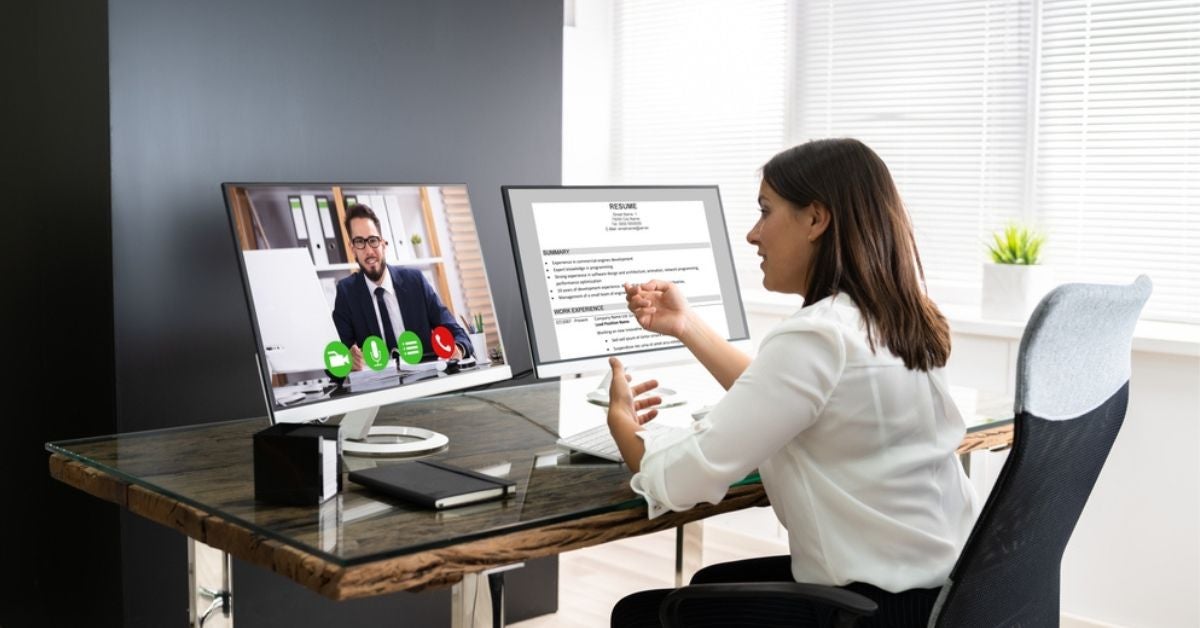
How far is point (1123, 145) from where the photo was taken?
3426mm

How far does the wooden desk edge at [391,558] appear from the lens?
1.39m

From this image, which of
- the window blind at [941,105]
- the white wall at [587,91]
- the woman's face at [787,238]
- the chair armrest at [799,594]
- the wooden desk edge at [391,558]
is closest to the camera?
the wooden desk edge at [391,558]

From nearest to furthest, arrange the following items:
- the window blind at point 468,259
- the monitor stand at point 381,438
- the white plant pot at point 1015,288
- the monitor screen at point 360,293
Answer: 1. the monitor screen at point 360,293
2. the monitor stand at point 381,438
3. the window blind at point 468,259
4. the white plant pot at point 1015,288

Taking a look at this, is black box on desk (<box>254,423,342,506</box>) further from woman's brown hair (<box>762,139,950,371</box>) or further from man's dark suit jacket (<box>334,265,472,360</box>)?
woman's brown hair (<box>762,139,950,371</box>)

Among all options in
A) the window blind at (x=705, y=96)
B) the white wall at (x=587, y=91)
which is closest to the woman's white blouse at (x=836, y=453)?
the window blind at (x=705, y=96)

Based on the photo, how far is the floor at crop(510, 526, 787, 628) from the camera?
3.41 meters

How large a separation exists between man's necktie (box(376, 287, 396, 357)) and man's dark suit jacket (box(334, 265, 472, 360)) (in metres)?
0.01

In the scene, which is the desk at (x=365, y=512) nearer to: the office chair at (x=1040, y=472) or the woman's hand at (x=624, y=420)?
the woman's hand at (x=624, y=420)

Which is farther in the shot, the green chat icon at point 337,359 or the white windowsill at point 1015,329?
the white windowsill at point 1015,329

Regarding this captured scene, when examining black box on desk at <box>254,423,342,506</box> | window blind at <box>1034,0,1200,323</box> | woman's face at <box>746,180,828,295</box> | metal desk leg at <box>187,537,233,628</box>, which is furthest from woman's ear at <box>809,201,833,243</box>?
window blind at <box>1034,0,1200,323</box>

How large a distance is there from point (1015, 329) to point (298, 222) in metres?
2.23

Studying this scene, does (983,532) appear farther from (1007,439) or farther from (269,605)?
(269,605)

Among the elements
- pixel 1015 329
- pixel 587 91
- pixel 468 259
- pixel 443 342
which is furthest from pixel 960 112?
pixel 443 342

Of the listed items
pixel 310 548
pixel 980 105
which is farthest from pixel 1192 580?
pixel 310 548
